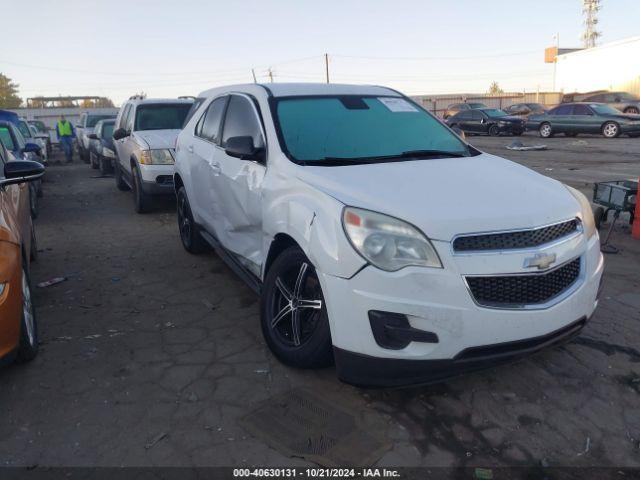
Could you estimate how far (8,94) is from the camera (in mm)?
80000

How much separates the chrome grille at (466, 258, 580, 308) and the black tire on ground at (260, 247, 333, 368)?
2.76 feet

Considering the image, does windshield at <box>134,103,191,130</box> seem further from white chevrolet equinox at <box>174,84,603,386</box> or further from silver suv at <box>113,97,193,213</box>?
white chevrolet equinox at <box>174,84,603,386</box>

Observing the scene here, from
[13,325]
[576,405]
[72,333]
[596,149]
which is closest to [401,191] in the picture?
[576,405]

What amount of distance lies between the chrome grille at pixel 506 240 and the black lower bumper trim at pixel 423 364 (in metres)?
0.49

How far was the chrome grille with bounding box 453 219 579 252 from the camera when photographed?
259 centimetres

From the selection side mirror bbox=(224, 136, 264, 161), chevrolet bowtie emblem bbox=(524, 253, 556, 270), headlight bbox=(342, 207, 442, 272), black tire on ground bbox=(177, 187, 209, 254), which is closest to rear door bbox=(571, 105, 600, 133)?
black tire on ground bbox=(177, 187, 209, 254)

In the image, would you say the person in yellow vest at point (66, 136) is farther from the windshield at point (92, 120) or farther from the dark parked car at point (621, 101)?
the dark parked car at point (621, 101)

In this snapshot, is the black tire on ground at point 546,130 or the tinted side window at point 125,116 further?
the black tire on ground at point 546,130

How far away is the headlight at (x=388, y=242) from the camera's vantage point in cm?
258

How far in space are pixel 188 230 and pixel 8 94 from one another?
296 ft

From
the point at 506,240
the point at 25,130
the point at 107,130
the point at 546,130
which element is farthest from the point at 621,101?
the point at 506,240

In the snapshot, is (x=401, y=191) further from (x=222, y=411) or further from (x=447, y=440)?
(x=222, y=411)

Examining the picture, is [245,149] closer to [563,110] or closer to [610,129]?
[610,129]

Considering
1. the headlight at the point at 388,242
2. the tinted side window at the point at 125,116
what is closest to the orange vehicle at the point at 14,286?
the headlight at the point at 388,242
